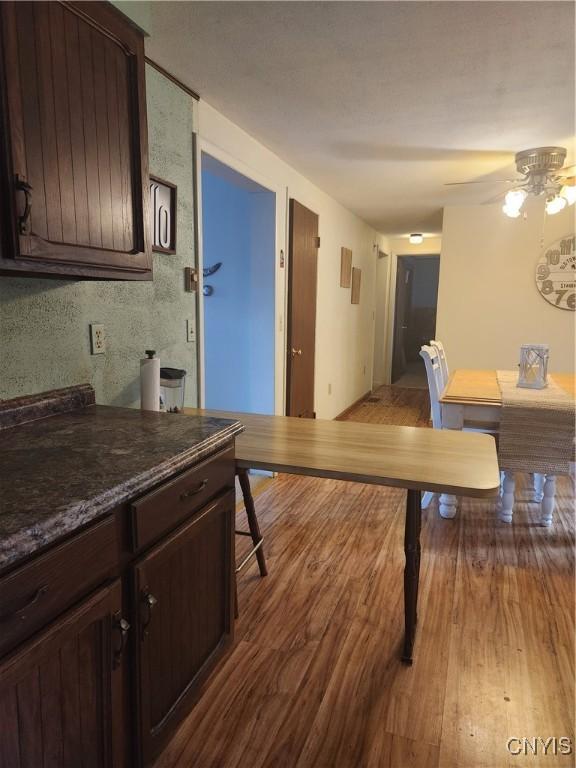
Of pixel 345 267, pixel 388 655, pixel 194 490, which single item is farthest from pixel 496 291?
pixel 194 490

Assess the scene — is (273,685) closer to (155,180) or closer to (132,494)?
(132,494)

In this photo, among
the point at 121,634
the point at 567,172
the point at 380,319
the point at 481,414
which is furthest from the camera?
the point at 380,319

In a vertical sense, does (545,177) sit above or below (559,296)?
above

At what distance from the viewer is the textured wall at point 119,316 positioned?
148 centimetres

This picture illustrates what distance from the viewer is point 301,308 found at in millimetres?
3752

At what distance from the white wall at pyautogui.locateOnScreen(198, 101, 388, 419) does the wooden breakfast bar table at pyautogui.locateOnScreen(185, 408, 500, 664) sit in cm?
158

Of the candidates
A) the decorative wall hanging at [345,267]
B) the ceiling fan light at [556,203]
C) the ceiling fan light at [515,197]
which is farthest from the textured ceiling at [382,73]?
the decorative wall hanging at [345,267]

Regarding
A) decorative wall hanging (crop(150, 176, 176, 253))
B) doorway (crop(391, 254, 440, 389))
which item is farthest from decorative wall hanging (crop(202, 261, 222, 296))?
doorway (crop(391, 254, 440, 389))

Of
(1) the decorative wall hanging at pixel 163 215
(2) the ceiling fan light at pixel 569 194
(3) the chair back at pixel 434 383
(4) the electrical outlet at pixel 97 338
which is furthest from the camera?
(2) the ceiling fan light at pixel 569 194

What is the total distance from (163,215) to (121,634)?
1.71 metres

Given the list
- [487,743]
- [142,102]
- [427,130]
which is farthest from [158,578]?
[427,130]

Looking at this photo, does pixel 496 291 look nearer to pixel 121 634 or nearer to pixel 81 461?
pixel 81 461

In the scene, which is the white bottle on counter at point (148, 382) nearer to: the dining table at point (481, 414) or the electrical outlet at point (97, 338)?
the electrical outlet at point (97, 338)

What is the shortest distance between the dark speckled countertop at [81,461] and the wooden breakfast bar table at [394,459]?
25cm
